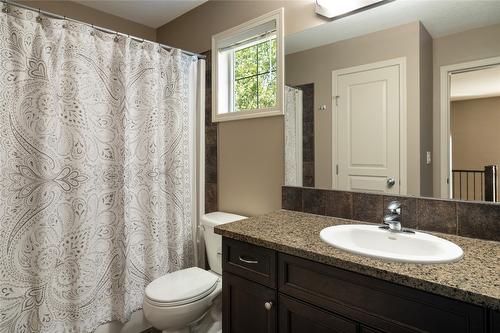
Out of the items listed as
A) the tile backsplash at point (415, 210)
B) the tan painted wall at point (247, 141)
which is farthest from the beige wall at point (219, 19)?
the tile backsplash at point (415, 210)

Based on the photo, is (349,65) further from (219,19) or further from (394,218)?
(219,19)


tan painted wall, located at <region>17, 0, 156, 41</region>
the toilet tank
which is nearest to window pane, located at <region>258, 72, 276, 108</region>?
the toilet tank

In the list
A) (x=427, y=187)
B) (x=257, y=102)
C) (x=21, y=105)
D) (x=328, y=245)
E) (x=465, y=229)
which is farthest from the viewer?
(x=257, y=102)

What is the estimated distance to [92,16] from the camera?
2.42 meters

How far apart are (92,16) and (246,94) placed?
4.88ft

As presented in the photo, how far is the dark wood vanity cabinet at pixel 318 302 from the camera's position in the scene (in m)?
0.82

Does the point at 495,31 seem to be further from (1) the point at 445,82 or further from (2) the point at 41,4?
(2) the point at 41,4

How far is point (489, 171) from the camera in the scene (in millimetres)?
1195

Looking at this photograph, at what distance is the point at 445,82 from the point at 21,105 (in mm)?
2041

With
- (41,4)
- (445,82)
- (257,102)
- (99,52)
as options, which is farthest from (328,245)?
(41,4)

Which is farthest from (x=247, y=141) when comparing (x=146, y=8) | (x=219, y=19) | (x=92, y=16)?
(x=92, y=16)

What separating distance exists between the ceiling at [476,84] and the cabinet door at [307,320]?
1.03m

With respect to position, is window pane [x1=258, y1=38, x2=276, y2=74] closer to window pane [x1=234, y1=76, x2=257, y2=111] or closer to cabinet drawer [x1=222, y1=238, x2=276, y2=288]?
window pane [x1=234, y1=76, x2=257, y2=111]

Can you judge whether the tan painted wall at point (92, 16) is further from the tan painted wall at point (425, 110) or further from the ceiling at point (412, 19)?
the tan painted wall at point (425, 110)
